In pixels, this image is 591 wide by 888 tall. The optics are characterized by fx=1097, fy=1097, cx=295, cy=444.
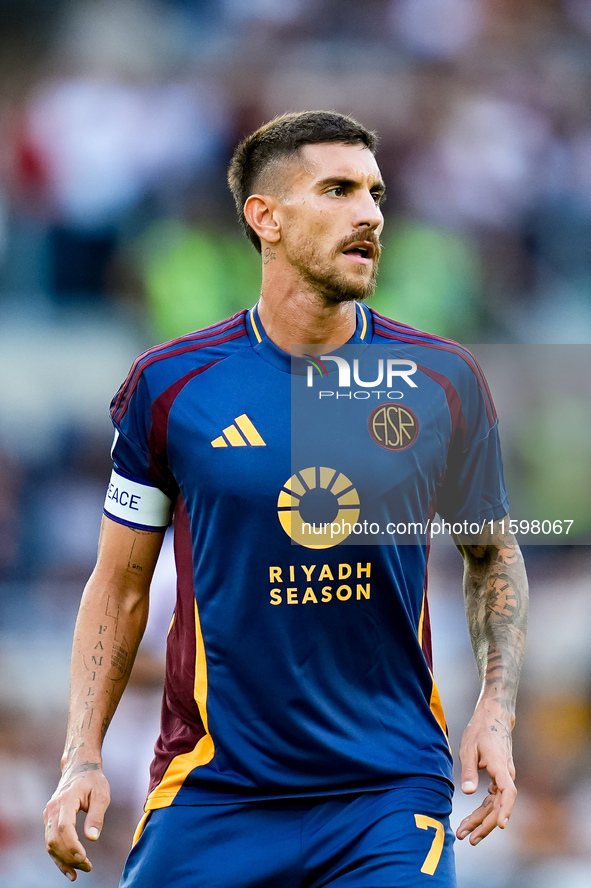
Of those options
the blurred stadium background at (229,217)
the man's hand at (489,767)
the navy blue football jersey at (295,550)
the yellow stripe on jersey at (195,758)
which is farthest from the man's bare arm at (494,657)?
the blurred stadium background at (229,217)

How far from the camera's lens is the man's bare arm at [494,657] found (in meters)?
2.71

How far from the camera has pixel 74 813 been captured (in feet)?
9.11

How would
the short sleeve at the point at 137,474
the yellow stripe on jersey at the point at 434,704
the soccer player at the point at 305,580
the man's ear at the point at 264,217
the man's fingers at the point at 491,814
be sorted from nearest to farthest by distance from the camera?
the man's fingers at the point at 491,814
the soccer player at the point at 305,580
the yellow stripe on jersey at the point at 434,704
the short sleeve at the point at 137,474
the man's ear at the point at 264,217

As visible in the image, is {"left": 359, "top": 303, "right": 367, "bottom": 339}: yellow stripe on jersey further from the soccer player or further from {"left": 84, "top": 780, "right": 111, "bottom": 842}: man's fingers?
{"left": 84, "top": 780, "right": 111, "bottom": 842}: man's fingers

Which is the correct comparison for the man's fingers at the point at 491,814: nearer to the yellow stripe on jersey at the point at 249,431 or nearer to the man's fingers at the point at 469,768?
the man's fingers at the point at 469,768

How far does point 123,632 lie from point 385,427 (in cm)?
95

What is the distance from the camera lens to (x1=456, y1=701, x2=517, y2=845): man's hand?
266 cm

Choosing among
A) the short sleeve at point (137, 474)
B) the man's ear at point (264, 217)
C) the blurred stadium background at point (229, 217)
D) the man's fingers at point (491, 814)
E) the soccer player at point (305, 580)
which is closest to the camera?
the man's fingers at point (491, 814)

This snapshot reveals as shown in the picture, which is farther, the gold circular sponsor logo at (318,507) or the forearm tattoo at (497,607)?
the forearm tattoo at (497,607)

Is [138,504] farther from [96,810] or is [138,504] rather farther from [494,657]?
[494,657]

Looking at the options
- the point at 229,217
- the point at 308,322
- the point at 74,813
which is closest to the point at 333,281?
the point at 308,322

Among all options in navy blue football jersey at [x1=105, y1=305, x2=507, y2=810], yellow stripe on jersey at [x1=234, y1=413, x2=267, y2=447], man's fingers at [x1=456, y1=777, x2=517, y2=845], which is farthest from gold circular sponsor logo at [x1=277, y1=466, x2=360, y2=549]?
man's fingers at [x1=456, y1=777, x2=517, y2=845]

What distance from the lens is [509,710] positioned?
2953 mm

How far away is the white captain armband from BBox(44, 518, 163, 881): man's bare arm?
0.03m
